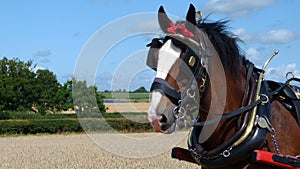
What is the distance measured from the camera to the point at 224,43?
483cm

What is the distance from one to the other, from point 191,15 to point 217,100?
2.69ft

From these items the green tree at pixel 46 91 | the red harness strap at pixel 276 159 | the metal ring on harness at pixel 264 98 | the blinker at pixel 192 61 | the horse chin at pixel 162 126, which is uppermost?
the green tree at pixel 46 91

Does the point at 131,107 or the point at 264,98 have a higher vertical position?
the point at 264,98

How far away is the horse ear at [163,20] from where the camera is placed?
181 inches

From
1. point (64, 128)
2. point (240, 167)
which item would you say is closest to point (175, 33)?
point (240, 167)

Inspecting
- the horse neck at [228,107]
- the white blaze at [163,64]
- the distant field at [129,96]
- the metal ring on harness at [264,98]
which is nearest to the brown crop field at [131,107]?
the distant field at [129,96]

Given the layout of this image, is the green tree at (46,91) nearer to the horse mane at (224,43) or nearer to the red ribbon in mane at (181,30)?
the horse mane at (224,43)

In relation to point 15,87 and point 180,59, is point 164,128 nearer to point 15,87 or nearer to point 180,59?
point 180,59

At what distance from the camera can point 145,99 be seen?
4949mm

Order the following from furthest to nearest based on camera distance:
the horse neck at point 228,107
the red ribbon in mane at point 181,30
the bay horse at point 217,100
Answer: the horse neck at point 228,107
the red ribbon in mane at point 181,30
the bay horse at point 217,100

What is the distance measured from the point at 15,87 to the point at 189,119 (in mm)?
63765

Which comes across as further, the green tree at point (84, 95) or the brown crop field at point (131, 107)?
the green tree at point (84, 95)

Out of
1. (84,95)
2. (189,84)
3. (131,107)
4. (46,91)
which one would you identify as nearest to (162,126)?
(189,84)

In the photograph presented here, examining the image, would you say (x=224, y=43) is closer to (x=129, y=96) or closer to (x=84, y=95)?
(x=129, y=96)
